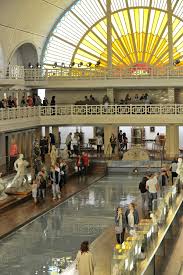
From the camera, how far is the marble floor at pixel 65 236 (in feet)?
64.1

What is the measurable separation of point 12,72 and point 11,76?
1.06m

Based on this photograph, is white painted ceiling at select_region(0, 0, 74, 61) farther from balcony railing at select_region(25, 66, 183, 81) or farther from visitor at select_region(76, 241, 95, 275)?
visitor at select_region(76, 241, 95, 275)

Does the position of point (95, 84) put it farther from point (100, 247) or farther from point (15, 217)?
point (100, 247)

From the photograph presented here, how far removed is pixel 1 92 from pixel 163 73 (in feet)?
37.0

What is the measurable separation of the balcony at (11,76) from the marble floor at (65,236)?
8.85m

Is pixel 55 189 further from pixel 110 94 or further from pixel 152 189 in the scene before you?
pixel 110 94

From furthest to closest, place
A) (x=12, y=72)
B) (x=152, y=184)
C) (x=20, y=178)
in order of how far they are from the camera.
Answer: (x=12, y=72) < (x=20, y=178) < (x=152, y=184)

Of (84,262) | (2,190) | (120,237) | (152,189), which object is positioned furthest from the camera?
(2,190)

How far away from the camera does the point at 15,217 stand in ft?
85.4

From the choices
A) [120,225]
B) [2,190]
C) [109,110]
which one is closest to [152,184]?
[120,225]

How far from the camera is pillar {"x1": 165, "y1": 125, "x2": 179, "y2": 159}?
145 feet

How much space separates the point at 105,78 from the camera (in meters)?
44.5

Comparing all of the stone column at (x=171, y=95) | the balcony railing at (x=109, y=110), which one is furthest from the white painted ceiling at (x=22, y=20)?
the stone column at (x=171, y=95)

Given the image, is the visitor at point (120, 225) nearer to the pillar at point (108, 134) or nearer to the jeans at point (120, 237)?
the jeans at point (120, 237)
